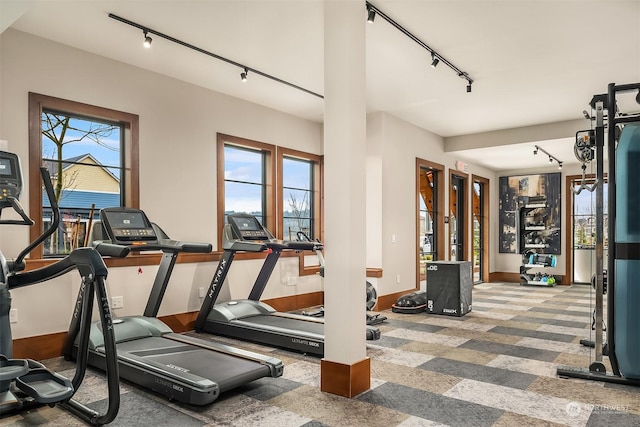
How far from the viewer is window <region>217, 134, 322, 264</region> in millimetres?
6070

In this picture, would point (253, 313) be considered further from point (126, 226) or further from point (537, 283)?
point (537, 283)

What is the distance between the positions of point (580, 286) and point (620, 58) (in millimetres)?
6791

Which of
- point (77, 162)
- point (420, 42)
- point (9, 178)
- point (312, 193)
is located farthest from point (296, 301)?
point (9, 178)

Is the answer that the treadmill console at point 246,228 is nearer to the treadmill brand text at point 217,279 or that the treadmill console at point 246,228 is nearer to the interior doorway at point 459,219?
the treadmill brand text at point 217,279

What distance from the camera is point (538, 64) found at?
4934 mm

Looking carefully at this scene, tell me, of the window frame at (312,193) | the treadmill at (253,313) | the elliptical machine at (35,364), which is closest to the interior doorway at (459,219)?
the window frame at (312,193)

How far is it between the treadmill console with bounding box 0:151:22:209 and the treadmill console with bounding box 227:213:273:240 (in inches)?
98.9

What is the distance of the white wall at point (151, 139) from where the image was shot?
4.03 metres

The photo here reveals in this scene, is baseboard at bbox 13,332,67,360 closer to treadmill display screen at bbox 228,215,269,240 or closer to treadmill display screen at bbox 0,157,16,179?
treadmill display screen at bbox 0,157,16,179

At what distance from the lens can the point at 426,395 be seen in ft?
10.6

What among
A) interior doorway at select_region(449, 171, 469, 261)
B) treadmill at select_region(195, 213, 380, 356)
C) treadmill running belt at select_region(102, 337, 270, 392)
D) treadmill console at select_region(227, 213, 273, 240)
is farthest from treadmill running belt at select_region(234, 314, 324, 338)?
interior doorway at select_region(449, 171, 469, 261)

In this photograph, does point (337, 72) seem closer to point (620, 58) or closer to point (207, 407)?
point (207, 407)

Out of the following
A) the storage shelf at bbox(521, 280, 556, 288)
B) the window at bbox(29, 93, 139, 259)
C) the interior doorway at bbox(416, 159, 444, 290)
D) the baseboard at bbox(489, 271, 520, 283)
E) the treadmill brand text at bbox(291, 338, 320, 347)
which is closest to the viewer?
the window at bbox(29, 93, 139, 259)

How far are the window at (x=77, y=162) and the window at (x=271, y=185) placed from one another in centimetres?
122
